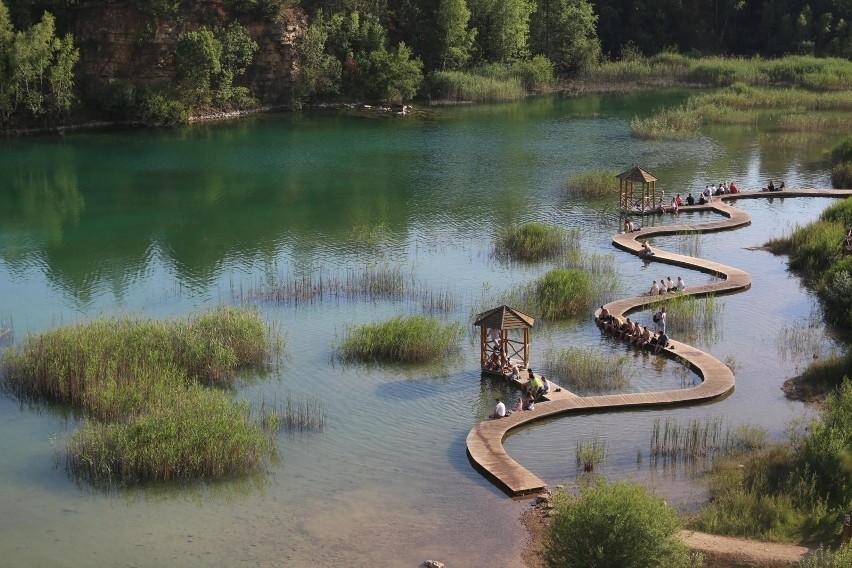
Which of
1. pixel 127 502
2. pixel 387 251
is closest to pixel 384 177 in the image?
pixel 387 251

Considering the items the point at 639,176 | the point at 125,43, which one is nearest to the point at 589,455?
the point at 639,176

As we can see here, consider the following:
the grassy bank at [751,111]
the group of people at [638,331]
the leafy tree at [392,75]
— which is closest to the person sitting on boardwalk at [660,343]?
the group of people at [638,331]

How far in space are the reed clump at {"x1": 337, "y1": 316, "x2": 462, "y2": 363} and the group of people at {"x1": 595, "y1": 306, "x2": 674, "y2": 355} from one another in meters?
5.13

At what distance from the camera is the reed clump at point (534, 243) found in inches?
1618

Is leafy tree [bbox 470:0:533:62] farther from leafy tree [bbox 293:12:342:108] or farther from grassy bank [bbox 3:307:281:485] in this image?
grassy bank [bbox 3:307:281:485]

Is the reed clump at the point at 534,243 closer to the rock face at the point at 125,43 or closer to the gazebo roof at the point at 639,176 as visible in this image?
the gazebo roof at the point at 639,176

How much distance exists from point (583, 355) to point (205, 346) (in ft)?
35.0

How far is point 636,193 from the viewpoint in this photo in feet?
170

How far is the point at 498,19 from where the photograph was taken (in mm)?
92125

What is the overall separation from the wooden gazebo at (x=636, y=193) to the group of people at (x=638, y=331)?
545 inches

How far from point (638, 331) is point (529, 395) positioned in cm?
548

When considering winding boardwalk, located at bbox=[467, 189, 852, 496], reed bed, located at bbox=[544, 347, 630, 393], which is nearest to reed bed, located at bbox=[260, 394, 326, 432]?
winding boardwalk, located at bbox=[467, 189, 852, 496]

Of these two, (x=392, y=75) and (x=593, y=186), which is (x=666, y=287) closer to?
Result: (x=593, y=186)

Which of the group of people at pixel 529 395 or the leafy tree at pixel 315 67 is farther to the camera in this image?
the leafy tree at pixel 315 67
